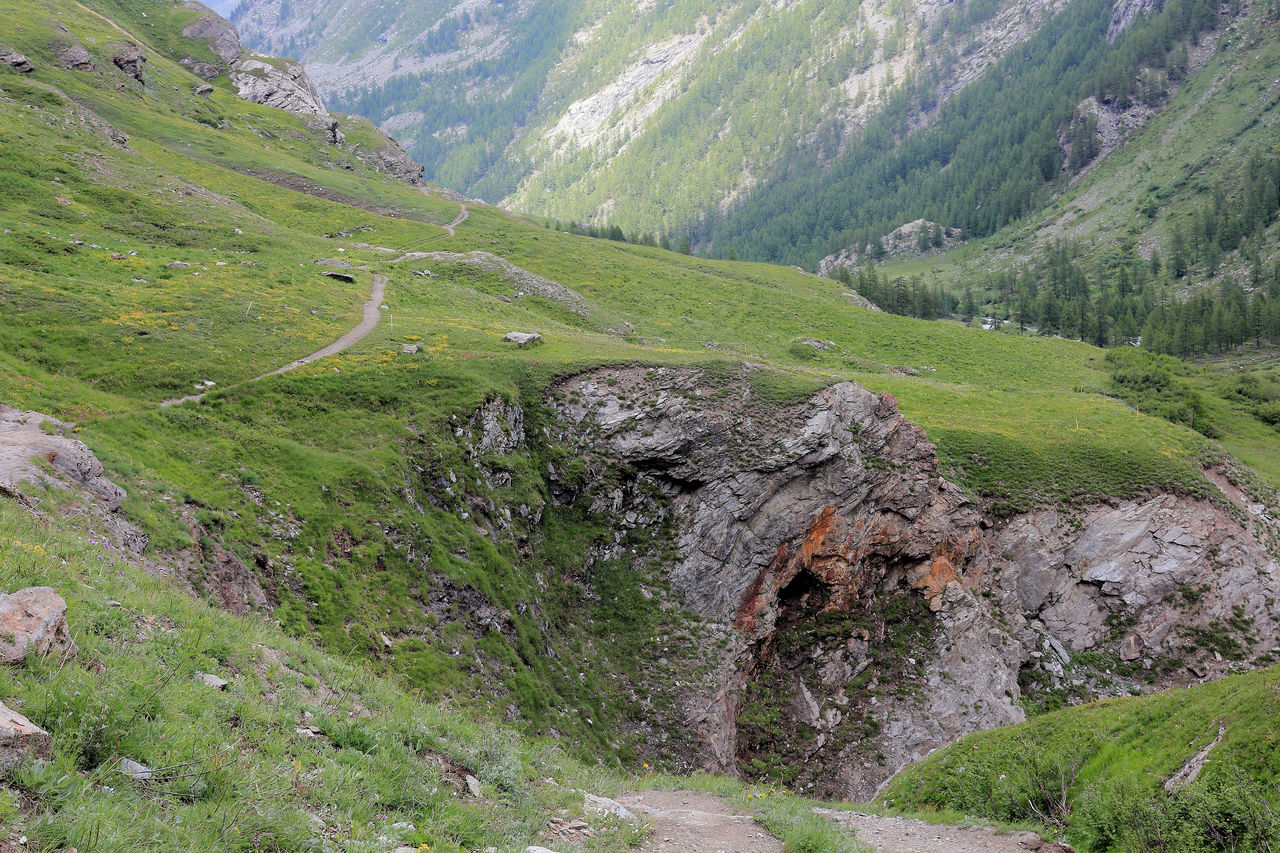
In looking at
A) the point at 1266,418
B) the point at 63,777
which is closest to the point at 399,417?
the point at 63,777

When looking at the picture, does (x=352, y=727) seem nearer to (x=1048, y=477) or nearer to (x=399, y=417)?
(x=399, y=417)

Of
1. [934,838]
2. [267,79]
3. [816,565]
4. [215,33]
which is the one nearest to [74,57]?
[267,79]

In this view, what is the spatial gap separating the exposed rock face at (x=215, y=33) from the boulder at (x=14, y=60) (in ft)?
245

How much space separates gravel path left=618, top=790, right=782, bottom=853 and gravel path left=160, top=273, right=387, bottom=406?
25.7 meters

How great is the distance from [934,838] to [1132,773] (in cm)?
518

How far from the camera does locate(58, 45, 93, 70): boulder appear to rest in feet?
258

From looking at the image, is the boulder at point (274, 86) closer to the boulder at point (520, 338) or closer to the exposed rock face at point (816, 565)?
the boulder at point (520, 338)

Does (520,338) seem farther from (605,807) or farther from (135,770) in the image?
(135,770)

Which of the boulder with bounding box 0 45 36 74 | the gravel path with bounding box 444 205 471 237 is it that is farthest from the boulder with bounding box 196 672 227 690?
the boulder with bounding box 0 45 36 74

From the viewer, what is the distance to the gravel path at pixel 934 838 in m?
15.4

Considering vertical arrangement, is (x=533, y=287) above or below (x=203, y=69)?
below

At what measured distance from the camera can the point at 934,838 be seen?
16578mm

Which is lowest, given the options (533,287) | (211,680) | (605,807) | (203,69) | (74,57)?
(605,807)

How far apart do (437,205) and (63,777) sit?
108m
